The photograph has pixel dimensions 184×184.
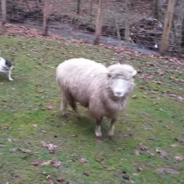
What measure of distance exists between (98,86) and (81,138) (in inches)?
27.6

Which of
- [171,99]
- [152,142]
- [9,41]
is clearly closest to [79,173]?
[152,142]

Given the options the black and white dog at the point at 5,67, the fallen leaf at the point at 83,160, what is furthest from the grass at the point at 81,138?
the black and white dog at the point at 5,67

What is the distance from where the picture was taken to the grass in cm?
421

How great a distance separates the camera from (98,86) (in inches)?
192

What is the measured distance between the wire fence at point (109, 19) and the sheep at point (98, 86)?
668 centimetres

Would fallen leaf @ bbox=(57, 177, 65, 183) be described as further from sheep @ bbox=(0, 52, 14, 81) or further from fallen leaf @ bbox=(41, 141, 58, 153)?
sheep @ bbox=(0, 52, 14, 81)

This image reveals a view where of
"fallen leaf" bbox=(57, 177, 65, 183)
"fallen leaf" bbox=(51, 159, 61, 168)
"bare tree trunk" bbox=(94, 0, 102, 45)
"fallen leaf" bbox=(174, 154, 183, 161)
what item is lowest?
"fallen leaf" bbox=(174, 154, 183, 161)

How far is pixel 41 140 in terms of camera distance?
476 centimetres

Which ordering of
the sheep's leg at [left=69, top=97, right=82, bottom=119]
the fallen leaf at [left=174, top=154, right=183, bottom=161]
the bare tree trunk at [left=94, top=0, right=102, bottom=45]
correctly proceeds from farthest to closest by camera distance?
the bare tree trunk at [left=94, top=0, right=102, bottom=45] < the sheep's leg at [left=69, top=97, right=82, bottom=119] < the fallen leaf at [left=174, top=154, right=183, bottom=161]

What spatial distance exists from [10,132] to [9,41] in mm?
5114

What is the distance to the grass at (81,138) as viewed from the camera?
4.21 metres

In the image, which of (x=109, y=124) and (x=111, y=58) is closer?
(x=109, y=124)

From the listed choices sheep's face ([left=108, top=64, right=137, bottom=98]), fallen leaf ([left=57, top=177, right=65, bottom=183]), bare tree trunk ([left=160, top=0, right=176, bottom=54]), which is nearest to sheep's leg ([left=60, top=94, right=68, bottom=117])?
sheep's face ([left=108, top=64, right=137, bottom=98])

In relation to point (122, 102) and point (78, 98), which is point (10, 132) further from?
point (122, 102)
